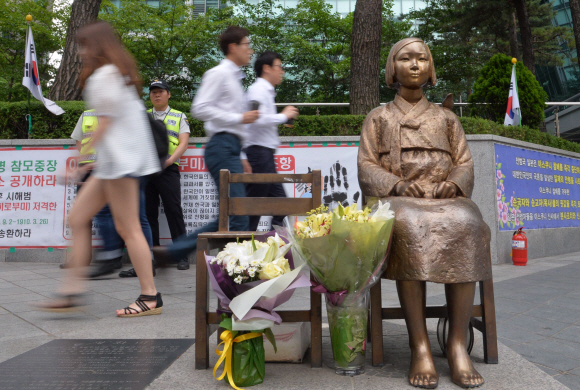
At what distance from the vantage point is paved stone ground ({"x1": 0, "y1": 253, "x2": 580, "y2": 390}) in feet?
7.19

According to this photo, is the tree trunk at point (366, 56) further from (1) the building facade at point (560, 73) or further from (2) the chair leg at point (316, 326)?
(1) the building facade at point (560, 73)

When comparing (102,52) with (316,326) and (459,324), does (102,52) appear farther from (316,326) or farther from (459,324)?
(459,324)

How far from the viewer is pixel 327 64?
19.3m

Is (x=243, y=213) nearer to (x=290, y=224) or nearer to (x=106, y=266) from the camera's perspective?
(x=290, y=224)

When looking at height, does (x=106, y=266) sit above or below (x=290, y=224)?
below

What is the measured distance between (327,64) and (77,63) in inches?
503

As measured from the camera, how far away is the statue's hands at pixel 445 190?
94.6 inches

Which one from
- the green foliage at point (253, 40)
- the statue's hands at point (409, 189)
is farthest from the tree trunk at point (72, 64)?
the green foliage at point (253, 40)

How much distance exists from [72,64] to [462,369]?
25.8 ft

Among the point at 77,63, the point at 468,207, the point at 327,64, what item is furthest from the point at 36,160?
the point at 327,64

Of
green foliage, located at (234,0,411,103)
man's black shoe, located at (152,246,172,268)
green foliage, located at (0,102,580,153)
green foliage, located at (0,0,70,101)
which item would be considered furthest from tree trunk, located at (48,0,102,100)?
green foliage, located at (234,0,411,103)

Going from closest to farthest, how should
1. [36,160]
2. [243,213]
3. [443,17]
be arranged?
[243,213], [36,160], [443,17]

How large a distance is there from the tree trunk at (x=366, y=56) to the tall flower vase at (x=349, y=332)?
557cm

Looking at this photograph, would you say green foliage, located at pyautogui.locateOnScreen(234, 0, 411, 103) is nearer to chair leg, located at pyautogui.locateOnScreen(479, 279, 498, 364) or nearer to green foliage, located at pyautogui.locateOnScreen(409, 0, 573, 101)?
green foliage, located at pyautogui.locateOnScreen(409, 0, 573, 101)
